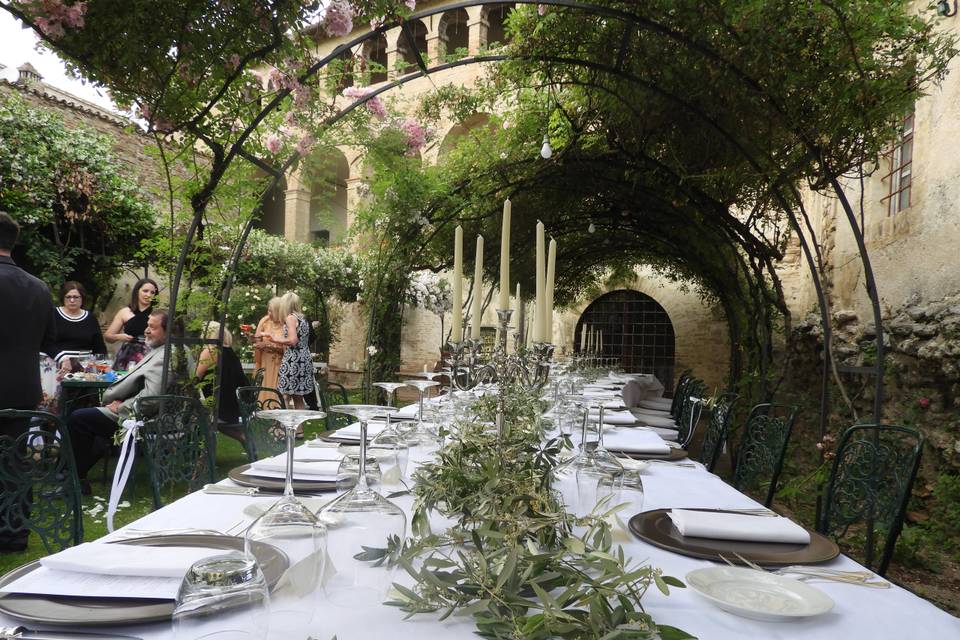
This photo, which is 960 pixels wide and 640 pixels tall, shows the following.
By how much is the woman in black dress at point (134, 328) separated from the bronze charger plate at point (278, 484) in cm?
384

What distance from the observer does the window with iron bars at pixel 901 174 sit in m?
5.16

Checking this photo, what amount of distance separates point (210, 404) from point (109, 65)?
2.41m

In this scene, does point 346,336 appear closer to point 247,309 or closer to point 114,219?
point 247,309

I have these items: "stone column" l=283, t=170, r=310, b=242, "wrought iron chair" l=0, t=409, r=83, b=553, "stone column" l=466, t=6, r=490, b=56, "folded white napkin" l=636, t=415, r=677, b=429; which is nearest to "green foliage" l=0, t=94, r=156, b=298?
"stone column" l=466, t=6, r=490, b=56

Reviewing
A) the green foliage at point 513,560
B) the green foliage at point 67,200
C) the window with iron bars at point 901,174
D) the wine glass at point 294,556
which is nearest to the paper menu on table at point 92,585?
the wine glass at point 294,556

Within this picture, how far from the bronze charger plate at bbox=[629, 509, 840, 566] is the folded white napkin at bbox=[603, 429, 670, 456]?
38.2 inches

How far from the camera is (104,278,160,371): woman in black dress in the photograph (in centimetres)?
509

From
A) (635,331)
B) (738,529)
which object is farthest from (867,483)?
(635,331)

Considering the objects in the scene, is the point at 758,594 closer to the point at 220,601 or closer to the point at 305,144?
the point at 220,601

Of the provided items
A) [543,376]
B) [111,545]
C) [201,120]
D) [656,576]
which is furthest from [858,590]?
[201,120]

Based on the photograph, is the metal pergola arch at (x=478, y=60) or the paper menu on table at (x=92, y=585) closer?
the paper menu on table at (x=92, y=585)

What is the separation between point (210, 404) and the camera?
14.2ft

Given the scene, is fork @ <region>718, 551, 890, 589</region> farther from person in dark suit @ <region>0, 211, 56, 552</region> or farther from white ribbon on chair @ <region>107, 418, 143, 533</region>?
person in dark suit @ <region>0, 211, 56, 552</region>

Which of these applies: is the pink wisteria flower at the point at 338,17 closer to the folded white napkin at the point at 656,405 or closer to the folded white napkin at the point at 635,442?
the folded white napkin at the point at 635,442
